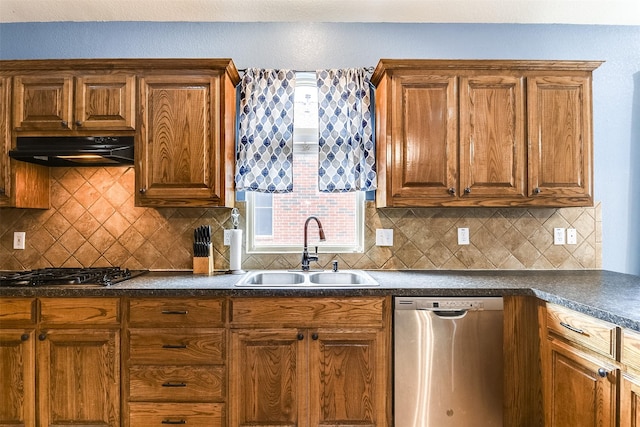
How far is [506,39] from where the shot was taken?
2.67 meters

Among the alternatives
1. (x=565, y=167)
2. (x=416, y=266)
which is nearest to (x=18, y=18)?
(x=416, y=266)

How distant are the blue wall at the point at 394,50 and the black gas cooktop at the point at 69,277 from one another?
150 cm

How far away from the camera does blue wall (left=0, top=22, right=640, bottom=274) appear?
2.64 m

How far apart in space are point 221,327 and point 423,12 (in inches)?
93.9

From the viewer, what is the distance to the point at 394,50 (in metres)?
2.65

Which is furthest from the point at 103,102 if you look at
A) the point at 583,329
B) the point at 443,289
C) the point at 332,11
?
the point at 583,329

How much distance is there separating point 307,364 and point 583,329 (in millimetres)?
1269

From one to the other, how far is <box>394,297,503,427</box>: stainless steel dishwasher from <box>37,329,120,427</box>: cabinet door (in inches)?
58.4

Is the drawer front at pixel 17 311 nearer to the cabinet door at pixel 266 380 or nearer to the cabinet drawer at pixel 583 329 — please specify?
the cabinet door at pixel 266 380

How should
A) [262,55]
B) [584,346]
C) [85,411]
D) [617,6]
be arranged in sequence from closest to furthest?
1. [584,346]
2. [85,411]
3. [617,6]
4. [262,55]

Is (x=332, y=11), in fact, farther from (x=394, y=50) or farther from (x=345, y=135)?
Answer: (x=345, y=135)

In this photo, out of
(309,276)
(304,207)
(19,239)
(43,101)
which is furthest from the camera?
(304,207)

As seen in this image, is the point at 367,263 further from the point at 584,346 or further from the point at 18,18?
the point at 18,18

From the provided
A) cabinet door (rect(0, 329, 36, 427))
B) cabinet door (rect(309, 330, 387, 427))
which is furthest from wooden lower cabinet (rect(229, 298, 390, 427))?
cabinet door (rect(0, 329, 36, 427))
